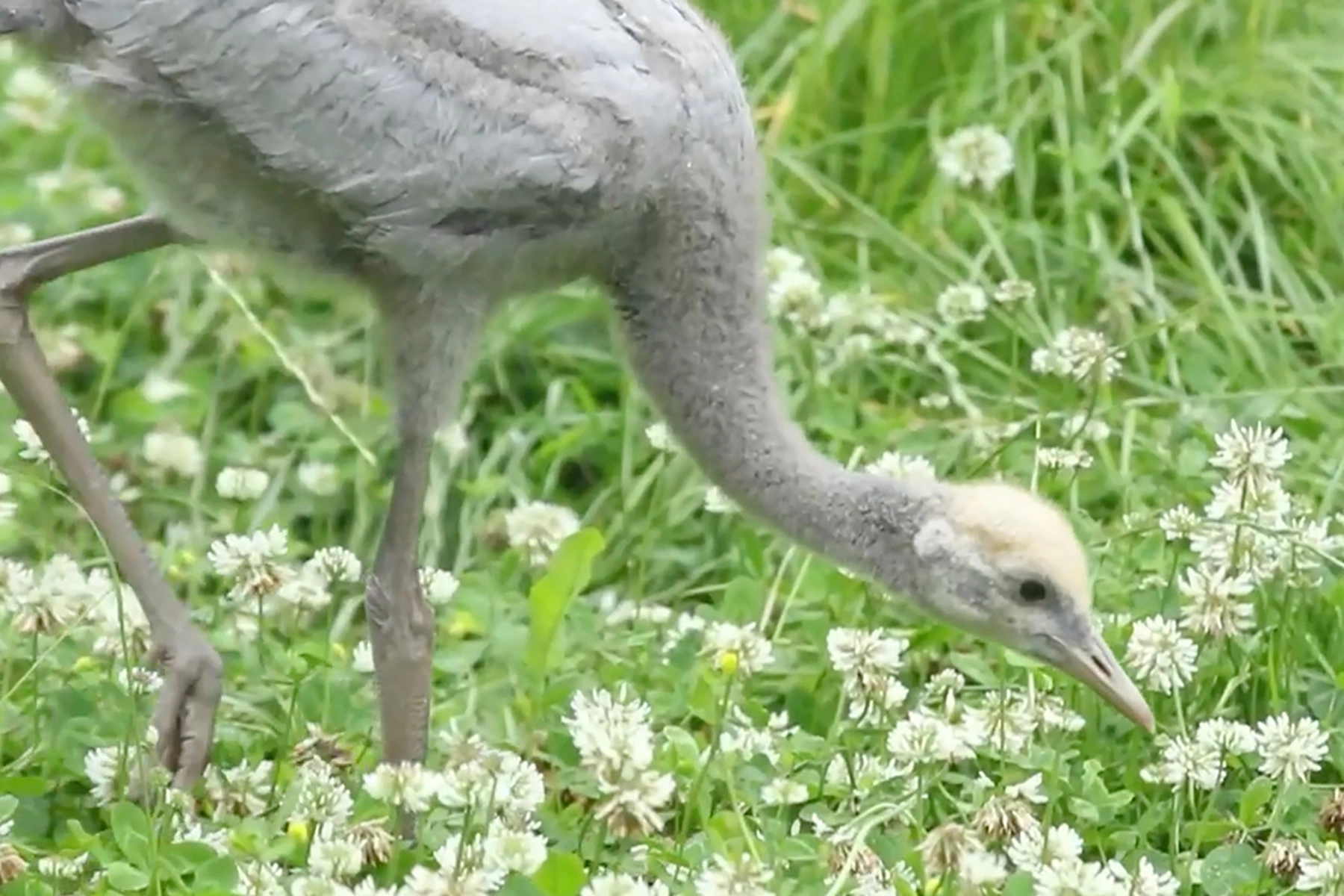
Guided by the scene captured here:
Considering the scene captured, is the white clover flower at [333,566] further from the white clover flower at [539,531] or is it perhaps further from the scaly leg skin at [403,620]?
the white clover flower at [539,531]

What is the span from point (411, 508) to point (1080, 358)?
1.07m

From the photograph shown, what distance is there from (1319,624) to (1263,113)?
1.63 meters

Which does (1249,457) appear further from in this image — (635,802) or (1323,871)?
(635,802)

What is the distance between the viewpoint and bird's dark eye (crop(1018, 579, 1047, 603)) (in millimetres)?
3256

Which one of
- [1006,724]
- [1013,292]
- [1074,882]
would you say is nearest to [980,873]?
[1074,882]

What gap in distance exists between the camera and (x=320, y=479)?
14.0 feet

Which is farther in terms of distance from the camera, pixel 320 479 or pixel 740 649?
pixel 320 479

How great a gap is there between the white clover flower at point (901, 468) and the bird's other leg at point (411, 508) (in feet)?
2.08

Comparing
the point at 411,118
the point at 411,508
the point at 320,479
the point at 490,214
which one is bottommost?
the point at 320,479

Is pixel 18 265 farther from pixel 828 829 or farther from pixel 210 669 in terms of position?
pixel 828 829

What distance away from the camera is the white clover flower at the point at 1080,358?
378cm

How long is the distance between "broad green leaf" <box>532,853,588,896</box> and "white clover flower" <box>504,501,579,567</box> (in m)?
1.00

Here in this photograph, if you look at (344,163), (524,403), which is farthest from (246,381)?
(344,163)

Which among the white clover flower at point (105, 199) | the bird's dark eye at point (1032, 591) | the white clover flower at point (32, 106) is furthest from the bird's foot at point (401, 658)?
the white clover flower at point (32, 106)
